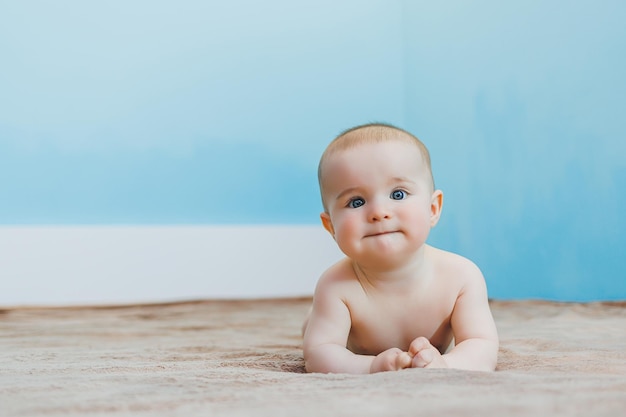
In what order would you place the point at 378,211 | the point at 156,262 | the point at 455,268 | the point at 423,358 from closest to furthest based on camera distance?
the point at 423,358
the point at 378,211
the point at 455,268
the point at 156,262

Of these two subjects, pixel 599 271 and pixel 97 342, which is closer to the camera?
pixel 97 342

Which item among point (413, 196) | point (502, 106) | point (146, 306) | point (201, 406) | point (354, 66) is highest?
point (354, 66)

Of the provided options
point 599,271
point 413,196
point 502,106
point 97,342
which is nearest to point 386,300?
point 413,196

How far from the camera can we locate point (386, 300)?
1200 mm

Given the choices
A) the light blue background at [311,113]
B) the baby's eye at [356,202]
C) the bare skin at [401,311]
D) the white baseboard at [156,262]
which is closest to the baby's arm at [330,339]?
the bare skin at [401,311]

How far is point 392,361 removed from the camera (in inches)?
40.5

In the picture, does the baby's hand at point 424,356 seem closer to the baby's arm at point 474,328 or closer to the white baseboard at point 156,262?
the baby's arm at point 474,328

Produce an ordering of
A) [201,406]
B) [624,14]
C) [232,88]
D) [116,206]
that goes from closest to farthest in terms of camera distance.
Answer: [201,406], [624,14], [116,206], [232,88]

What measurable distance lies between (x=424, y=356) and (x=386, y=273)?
213 mm

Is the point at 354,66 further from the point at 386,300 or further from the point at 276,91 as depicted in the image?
the point at 386,300

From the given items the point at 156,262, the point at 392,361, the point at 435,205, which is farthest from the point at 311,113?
the point at 392,361

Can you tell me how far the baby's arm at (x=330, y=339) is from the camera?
110 cm

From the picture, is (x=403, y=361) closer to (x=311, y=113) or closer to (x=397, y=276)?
(x=397, y=276)

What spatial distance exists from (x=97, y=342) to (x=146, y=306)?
125 cm
